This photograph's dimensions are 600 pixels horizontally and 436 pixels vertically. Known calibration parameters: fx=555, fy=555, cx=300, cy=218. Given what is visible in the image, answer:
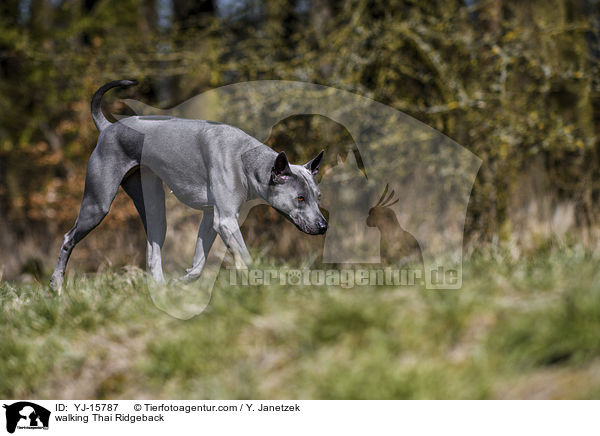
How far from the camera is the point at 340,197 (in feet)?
24.7

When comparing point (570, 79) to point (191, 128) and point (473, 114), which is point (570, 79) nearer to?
point (473, 114)

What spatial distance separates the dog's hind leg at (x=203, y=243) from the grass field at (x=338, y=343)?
1.48 feet

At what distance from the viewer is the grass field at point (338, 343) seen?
2512 mm

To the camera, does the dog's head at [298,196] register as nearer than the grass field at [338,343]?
No

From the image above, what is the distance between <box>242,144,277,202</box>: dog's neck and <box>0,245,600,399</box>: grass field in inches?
24.6

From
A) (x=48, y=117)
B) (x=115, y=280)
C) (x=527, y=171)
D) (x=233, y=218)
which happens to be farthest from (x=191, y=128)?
(x=48, y=117)

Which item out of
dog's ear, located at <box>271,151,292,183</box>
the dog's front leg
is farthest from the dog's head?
the dog's front leg

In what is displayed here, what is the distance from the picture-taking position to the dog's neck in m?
3.46

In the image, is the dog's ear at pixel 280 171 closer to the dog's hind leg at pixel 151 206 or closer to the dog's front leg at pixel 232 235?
the dog's front leg at pixel 232 235
